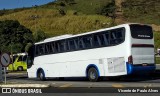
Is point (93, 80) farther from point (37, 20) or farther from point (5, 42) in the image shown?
point (37, 20)

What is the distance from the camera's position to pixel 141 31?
78.6 feet

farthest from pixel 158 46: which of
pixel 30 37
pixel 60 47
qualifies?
pixel 60 47

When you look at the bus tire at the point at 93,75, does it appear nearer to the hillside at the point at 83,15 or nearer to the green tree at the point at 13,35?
the green tree at the point at 13,35

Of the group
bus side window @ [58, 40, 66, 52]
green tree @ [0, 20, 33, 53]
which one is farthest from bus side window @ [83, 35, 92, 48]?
green tree @ [0, 20, 33, 53]

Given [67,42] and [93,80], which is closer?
[93,80]

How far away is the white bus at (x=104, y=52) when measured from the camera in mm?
23344

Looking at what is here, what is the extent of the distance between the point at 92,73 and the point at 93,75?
23 centimetres

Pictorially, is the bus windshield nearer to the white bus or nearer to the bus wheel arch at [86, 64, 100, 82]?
the white bus

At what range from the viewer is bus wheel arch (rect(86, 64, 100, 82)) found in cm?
2516

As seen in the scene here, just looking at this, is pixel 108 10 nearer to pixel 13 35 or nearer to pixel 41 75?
pixel 13 35

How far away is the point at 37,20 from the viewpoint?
11006 cm

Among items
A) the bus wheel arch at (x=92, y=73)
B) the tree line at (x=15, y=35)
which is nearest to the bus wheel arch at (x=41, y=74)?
the bus wheel arch at (x=92, y=73)

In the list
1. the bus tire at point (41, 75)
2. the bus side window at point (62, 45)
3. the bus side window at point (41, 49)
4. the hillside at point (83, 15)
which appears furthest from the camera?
the hillside at point (83, 15)

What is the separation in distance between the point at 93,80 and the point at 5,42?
176 ft
